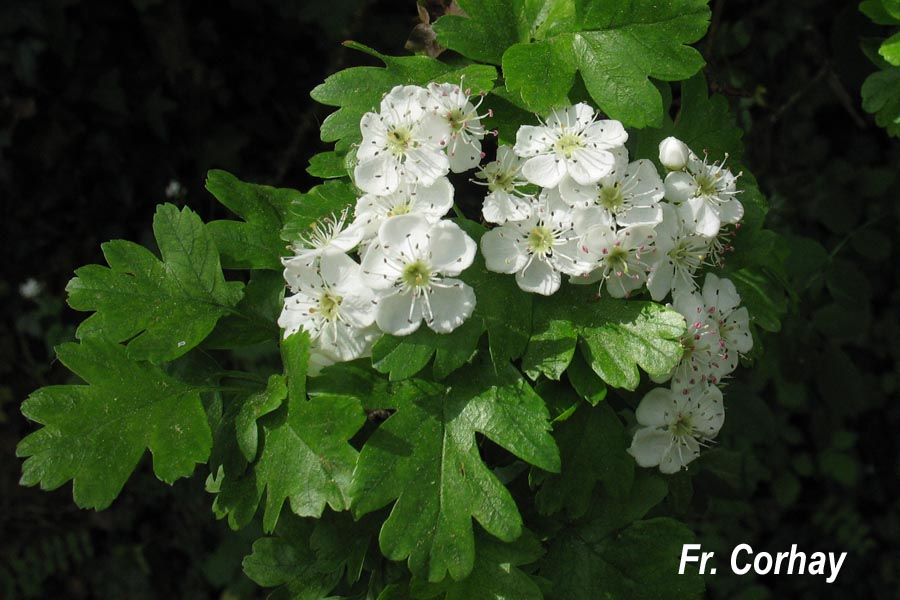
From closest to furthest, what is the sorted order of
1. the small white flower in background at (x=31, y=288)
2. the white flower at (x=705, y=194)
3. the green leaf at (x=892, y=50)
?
the white flower at (x=705, y=194)
the green leaf at (x=892, y=50)
the small white flower in background at (x=31, y=288)

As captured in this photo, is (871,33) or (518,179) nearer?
(518,179)

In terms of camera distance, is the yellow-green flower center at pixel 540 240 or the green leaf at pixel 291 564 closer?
the yellow-green flower center at pixel 540 240

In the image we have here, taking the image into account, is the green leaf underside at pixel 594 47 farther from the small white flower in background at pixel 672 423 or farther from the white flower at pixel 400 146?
the small white flower in background at pixel 672 423

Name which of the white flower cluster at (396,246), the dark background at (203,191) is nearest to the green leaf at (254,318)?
the white flower cluster at (396,246)

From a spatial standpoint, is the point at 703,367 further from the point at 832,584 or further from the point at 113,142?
the point at 113,142

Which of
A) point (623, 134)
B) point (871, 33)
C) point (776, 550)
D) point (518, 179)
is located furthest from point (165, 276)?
point (776, 550)

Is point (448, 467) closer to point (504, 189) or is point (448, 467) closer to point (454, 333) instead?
point (454, 333)

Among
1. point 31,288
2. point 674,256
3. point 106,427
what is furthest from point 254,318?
point 31,288
